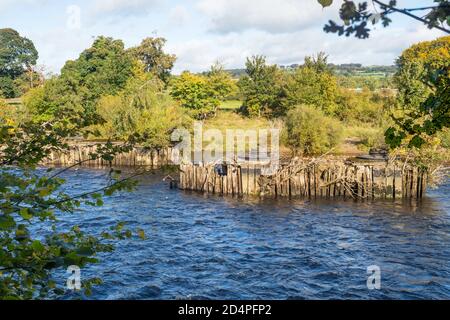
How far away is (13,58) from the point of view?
10938 centimetres

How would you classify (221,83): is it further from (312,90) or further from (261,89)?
(312,90)

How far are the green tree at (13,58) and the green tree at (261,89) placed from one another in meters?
42.9

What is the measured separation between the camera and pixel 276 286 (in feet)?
54.8

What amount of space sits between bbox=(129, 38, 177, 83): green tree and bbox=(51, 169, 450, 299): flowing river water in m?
57.4

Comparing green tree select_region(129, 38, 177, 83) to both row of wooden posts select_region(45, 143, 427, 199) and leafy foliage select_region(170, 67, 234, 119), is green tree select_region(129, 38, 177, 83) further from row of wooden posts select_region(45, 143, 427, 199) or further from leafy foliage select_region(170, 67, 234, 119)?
row of wooden posts select_region(45, 143, 427, 199)

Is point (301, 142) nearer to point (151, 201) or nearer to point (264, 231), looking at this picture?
point (151, 201)

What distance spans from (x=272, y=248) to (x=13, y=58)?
105m

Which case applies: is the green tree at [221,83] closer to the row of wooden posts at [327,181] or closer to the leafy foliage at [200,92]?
the leafy foliage at [200,92]

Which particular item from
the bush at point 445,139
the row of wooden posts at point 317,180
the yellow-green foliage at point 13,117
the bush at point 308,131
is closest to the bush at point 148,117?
the yellow-green foliage at point 13,117

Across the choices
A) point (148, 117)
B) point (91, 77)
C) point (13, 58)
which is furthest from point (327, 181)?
point (13, 58)

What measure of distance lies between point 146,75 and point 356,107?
32025 millimetres

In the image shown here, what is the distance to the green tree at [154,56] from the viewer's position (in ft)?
280
